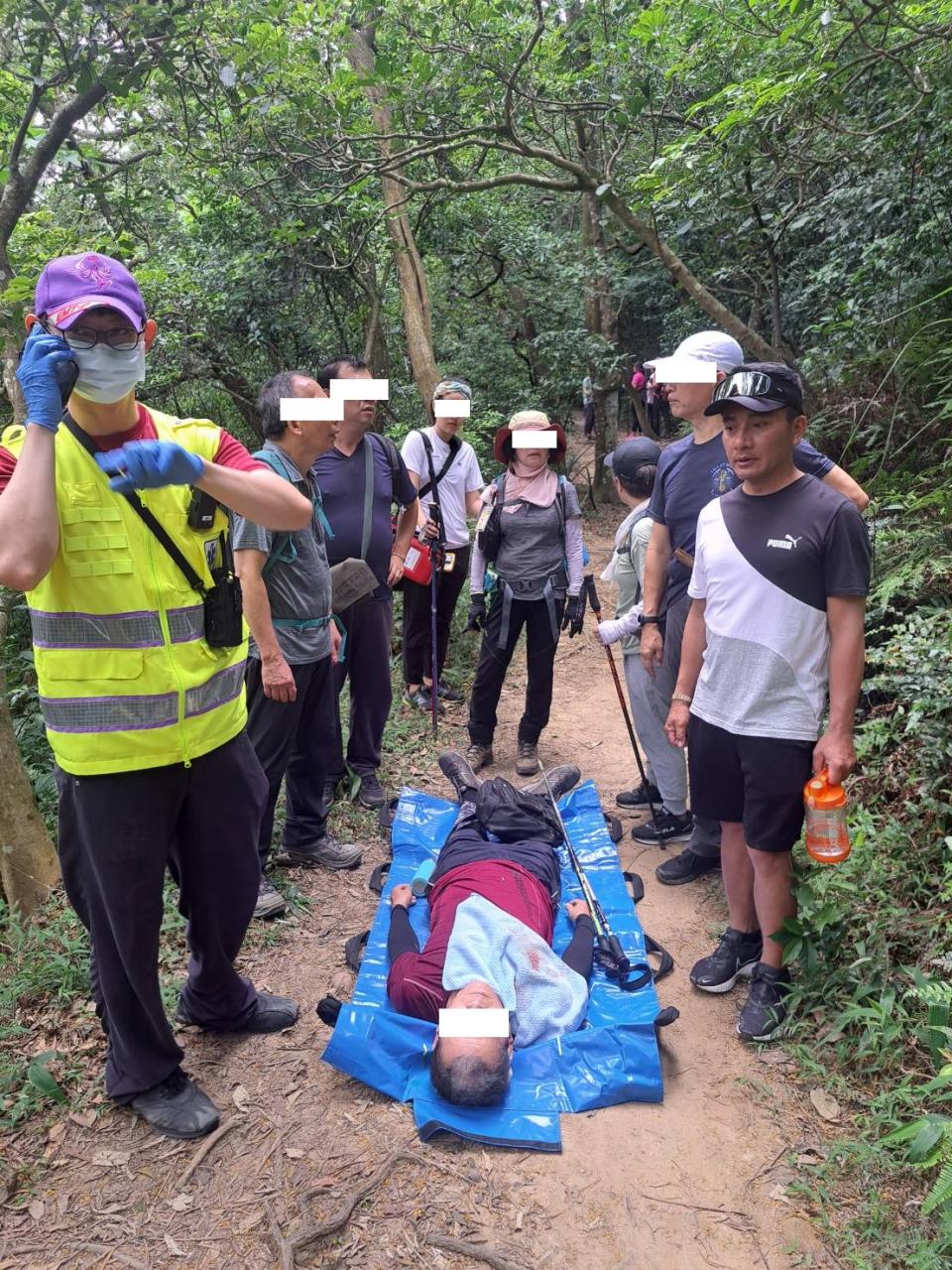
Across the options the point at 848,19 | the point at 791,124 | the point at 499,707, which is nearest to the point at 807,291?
the point at 791,124

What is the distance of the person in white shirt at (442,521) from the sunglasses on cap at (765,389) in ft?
10.0

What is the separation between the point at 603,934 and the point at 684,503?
1763mm

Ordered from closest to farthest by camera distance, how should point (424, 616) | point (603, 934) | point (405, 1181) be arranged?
1. point (405, 1181)
2. point (603, 934)
3. point (424, 616)

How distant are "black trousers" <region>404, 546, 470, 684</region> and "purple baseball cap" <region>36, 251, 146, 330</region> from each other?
13.1 ft

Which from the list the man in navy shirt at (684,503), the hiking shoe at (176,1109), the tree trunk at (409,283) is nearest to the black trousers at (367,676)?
the man in navy shirt at (684,503)

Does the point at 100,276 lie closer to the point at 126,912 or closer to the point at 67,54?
the point at 126,912

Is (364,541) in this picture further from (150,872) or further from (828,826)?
(828,826)

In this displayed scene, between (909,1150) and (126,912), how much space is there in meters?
2.15

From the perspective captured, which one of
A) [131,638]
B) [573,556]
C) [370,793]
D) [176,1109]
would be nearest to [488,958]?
[176,1109]

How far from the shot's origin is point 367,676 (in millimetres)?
4629

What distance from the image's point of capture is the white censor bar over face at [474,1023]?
2.64 metres

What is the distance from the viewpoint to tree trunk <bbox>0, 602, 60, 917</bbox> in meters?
3.36

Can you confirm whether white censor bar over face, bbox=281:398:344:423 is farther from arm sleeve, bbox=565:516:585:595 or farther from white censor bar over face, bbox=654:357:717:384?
arm sleeve, bbox=565:516:585:595

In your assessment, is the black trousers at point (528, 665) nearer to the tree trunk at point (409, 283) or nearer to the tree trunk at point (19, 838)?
the tree trunk at point (19, 838)
